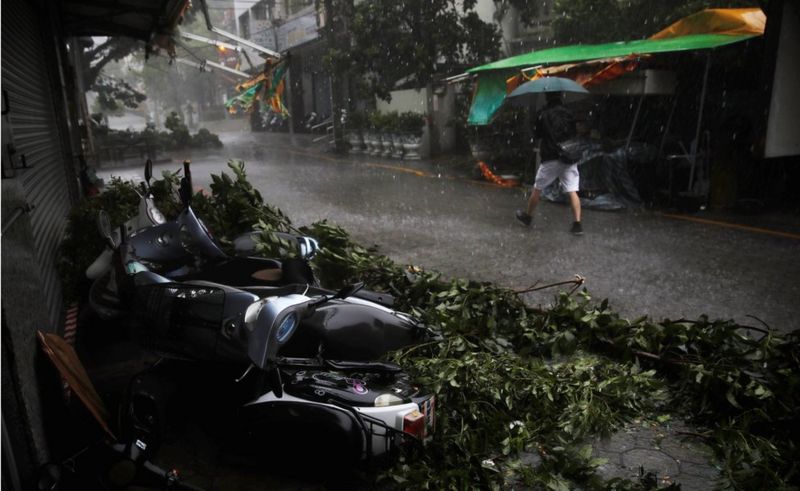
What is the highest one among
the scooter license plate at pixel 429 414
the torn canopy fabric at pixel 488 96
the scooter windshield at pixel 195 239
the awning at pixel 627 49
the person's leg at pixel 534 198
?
the awning at pixel 627 49

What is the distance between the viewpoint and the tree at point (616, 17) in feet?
43.6

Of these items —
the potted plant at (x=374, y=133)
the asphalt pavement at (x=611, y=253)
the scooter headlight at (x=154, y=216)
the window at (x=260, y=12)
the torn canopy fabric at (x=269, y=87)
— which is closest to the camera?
the asphalt pavement at (x=611, y=253)

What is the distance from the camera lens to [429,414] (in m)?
3.02

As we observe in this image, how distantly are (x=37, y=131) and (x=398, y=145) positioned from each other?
13.2 metres

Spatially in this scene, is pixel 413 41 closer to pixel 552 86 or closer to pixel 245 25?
pixel 552 86

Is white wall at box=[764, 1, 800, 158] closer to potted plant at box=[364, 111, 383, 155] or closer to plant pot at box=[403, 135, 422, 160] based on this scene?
plant pot at box=[403, 135, 422, 160]

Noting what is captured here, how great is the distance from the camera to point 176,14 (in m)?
9.73

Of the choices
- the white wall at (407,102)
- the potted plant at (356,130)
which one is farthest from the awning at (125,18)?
the potted plant at (356,130)

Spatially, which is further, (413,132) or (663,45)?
(413,132)

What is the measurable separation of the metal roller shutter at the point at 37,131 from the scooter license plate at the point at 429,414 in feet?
9.71

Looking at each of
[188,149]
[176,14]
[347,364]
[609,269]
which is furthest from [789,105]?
[188,149]

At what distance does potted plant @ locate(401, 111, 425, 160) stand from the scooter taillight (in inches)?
631

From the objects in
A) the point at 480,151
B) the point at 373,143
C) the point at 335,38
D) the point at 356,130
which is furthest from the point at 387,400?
the point at 335,38

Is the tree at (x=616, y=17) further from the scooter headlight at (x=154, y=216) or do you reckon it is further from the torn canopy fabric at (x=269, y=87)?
the scooter headlight at (x=154, y=216)
